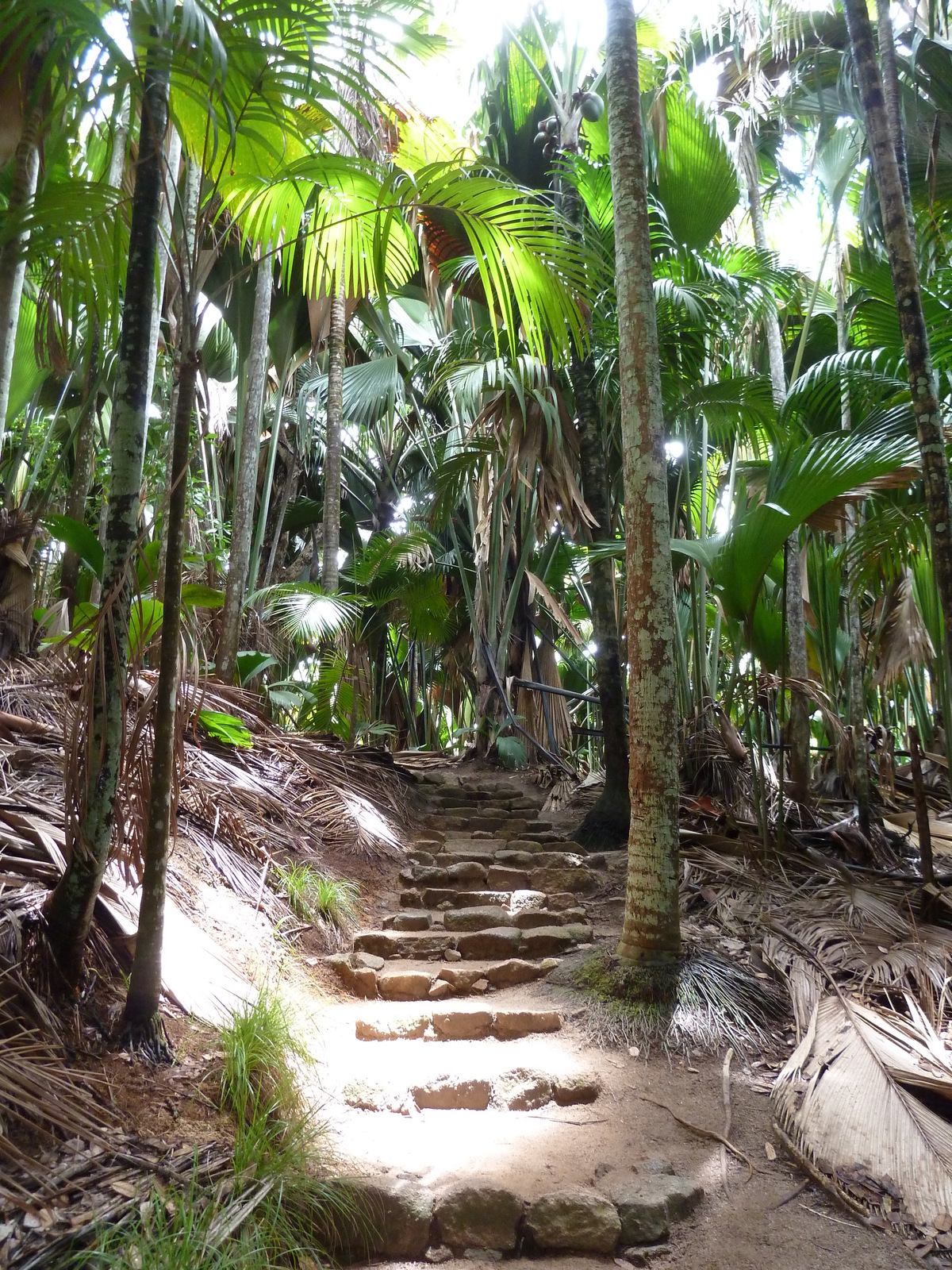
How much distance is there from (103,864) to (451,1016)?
5.43ft

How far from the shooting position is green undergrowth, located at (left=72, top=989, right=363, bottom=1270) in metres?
1.68

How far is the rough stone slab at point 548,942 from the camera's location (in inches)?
159

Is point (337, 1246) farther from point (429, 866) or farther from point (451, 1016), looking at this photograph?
point (429, 866)

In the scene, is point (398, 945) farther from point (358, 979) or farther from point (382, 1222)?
point (382, 1222)

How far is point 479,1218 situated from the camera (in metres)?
2.21

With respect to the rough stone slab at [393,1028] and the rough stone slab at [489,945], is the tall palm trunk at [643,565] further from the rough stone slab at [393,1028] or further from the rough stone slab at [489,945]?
the rough stone slab at [393,1028]

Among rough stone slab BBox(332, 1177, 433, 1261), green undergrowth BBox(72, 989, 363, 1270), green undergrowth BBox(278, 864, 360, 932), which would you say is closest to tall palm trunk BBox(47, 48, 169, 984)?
green undergrowth BBox(72, 989, 363, 1270)

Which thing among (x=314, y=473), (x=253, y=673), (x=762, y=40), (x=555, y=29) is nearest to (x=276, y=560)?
(x=314, y=473)

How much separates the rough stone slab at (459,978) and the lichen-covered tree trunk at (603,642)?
67.5 inches

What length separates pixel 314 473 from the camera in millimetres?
12500

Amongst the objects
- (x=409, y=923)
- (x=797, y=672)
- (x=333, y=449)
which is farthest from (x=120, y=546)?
(x=333, y=449)

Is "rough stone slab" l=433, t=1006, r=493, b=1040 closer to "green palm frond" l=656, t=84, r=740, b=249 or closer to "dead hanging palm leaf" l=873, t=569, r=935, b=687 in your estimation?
"dead hanging palm leaf" l=873, t=569, r=935, b=687

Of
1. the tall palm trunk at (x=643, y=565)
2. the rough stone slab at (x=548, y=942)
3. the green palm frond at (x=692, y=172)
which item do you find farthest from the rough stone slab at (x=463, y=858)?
the green palm frond at (x=692, y=172)

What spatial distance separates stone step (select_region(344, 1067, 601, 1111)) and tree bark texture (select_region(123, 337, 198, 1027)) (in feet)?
2.85
